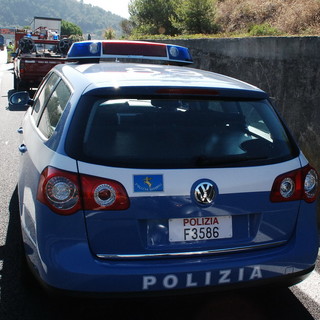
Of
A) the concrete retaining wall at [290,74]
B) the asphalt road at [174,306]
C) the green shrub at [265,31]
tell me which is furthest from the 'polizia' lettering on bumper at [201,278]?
the green shrub at [265,31]

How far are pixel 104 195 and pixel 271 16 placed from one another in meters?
12.5

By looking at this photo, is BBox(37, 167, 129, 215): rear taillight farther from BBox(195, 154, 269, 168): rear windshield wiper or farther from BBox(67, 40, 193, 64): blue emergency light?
BBox(67, 40, 193, 64): blue emergency light

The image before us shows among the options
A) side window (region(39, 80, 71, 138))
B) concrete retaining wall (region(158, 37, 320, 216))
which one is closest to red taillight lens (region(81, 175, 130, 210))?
side window (region(39, 80, 71, 138))

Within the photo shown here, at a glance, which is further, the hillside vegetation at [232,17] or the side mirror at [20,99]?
the hillside vegetation at [232,17]

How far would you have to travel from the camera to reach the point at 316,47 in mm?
5586

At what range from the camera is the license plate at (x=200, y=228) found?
2729 mm

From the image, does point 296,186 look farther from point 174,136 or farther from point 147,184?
point 147,184

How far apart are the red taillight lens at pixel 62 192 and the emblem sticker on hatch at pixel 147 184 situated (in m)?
0.31

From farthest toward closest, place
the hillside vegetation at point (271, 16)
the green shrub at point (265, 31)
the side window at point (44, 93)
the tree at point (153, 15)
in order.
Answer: the tree at point (153, 15), the hillside vegetation at point (271, 16), the green shrub at point (265, 31), the side window at point (44, 93)

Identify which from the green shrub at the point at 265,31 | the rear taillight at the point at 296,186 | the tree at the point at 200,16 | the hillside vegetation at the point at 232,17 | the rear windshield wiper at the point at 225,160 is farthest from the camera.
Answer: the tree at the point at 200,16

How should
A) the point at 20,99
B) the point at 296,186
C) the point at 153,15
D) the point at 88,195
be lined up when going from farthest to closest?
the point at 153,15
the point at 20,99
the point at 296,186
the point at 88,195

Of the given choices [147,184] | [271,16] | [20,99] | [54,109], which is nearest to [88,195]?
[147,184]

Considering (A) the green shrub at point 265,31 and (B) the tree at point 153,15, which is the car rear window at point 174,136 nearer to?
(A) the green shrub at point 265,31

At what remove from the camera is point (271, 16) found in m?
13.9
